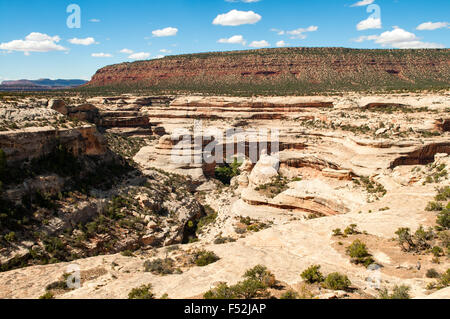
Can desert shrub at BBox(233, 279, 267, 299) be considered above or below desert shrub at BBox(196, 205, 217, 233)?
above

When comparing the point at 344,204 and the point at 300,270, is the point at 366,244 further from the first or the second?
the point at 344,204

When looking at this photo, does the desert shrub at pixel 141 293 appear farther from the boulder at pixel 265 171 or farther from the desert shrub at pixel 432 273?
the boulder at pixel 265 171

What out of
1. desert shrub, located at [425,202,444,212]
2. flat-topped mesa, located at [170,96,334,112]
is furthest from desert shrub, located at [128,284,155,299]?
flat-topped mesa, located at [170,96,334,112]

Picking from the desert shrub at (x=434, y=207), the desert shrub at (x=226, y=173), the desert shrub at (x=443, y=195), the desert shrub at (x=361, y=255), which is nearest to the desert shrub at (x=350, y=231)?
the desert shrub at (x=361, y=255)

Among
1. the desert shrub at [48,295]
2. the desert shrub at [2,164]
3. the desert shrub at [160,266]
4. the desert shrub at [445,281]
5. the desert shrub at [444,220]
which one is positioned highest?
the desert shrub at [2,164]

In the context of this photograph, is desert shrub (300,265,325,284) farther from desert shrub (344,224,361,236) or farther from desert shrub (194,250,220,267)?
desert shrub (344,224,361,236)
